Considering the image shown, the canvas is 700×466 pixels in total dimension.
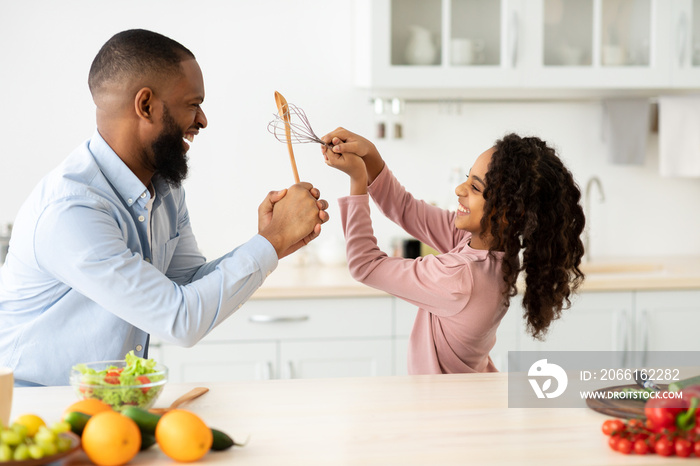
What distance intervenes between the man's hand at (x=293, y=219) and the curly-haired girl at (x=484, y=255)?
7 centimetres

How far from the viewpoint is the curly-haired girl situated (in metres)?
1.44

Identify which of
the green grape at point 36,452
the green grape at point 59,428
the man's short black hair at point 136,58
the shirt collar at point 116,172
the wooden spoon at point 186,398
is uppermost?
the man's short black hair at point 136,58

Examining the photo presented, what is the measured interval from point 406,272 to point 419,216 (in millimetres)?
292

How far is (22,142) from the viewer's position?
2934 millimetres

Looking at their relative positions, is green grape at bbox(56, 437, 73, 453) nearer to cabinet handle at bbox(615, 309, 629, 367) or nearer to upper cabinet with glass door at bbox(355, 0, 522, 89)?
upper cabinet with glass door at bbox(355, 0, 522, 89)

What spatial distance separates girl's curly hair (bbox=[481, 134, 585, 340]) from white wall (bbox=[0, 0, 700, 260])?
5.43 feet

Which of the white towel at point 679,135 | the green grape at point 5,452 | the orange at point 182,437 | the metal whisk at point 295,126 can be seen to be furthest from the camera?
the white towel at point 679,135

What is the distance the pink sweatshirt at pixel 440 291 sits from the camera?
1.44 metres

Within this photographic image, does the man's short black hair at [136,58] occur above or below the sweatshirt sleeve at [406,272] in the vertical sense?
above

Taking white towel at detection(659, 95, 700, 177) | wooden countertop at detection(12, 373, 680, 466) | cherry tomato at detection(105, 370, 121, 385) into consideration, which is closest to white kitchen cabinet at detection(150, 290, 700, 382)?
white towel at detection(659, 95, 700, 177)

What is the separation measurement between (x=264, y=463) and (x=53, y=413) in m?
0.42

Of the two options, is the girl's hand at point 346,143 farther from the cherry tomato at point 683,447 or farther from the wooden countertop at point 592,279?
the wooden countertop at point 592,279

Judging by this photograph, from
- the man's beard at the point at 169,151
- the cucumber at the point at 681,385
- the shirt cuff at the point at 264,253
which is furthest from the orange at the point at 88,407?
the cucumber at the point at 681,385

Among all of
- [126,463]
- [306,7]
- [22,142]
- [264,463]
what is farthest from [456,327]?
[22,142]
